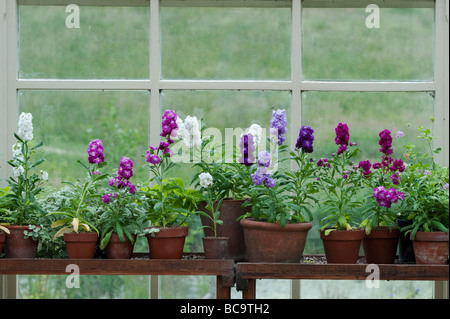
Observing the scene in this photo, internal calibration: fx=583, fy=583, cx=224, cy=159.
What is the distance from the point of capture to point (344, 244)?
2705mm

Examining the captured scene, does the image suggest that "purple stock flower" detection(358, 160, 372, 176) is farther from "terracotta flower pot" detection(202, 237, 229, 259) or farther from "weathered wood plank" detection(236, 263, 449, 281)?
"terracotta flower pot" detection(202, 237, 229, 259)

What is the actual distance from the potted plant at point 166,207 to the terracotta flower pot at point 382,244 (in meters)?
0.87

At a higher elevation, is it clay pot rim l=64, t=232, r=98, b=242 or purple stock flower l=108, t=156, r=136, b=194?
purple stock flower l=108, t=156, r=136, b=194

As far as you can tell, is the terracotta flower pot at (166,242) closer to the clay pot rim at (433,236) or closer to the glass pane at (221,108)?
the glass pane at (221,108)

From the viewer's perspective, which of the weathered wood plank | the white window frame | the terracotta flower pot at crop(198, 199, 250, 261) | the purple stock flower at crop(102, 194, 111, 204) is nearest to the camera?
the weathered wood plank

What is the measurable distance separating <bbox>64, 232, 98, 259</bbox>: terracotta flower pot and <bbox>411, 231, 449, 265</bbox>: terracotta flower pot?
1.47 m

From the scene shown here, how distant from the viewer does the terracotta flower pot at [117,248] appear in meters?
2.70

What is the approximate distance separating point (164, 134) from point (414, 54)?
1494mm

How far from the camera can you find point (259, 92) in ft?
10.5

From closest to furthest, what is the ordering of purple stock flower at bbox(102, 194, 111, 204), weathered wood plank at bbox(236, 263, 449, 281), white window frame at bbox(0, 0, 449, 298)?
weathered wood plank at bbox(236, 263, 449, 281) < purple stock flower at bbox(102, 194, 111, 204) < white window frame at bbox(0, 0, 449, 298)

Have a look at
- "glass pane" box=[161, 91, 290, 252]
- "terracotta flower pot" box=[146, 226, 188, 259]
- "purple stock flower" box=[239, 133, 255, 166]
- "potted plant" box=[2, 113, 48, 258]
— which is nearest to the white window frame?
"glass pane" box=[161, 91, 290, 252]

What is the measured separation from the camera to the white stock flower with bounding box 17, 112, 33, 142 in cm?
272

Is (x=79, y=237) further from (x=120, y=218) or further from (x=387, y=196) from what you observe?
(x=387, y=196)
